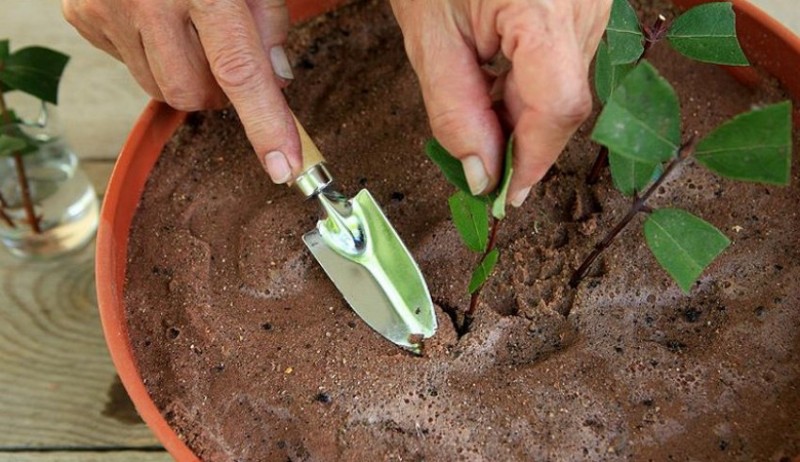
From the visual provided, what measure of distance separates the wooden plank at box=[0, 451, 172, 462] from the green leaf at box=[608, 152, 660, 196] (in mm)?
631

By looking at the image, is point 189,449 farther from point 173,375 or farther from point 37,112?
point 37,112

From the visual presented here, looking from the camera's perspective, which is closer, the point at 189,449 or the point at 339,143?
the point at 189,449

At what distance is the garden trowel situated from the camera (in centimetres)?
83

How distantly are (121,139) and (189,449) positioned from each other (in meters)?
0.63

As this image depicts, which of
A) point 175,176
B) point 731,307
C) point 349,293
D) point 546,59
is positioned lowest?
point 731,307

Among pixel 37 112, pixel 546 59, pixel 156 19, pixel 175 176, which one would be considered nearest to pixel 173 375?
pixel 175 176

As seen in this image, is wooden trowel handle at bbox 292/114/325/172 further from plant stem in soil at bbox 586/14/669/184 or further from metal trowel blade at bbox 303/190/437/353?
plant stem in soil at bbox 586/14/669/184

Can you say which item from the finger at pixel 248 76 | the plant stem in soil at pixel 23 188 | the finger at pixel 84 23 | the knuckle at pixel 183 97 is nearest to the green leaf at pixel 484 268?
the finger at pixel 248 76

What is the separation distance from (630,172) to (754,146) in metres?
0.14

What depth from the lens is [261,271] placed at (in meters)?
0.88

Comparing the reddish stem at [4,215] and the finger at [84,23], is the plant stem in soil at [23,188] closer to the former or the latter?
the reddish stem at [4,215]

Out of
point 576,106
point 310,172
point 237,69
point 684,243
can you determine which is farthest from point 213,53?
point 684,243

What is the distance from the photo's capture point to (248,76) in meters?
0.78

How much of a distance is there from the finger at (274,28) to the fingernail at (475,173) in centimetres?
27
